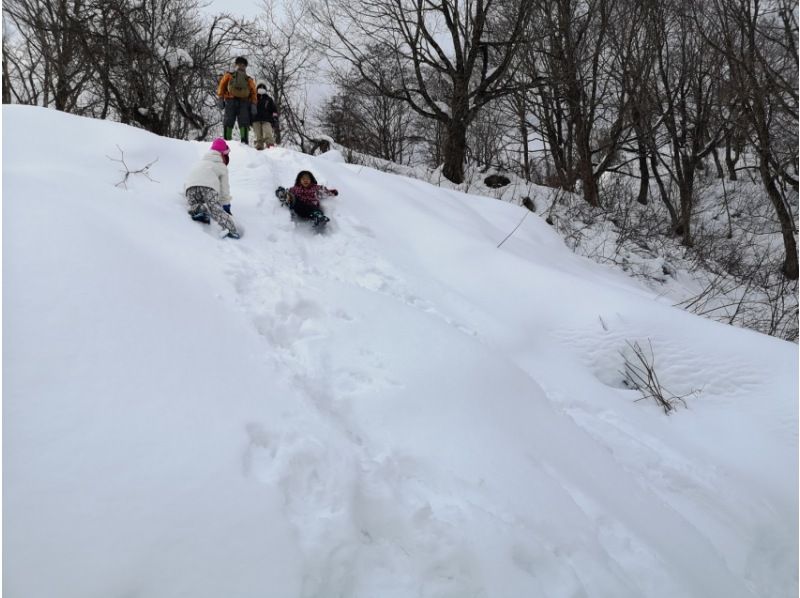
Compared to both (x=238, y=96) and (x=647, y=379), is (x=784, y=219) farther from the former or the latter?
(x=238, y=96)

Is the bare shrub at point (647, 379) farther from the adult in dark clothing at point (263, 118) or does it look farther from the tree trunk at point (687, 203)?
the tree trunk at point (687, 203)

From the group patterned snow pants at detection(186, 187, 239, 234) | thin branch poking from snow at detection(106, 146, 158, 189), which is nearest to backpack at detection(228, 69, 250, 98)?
thin branch poking from snow at detection(106, 146, 158, 189)

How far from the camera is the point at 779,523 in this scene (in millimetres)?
1847

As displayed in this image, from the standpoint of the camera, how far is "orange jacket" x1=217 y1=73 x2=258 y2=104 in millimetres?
6184

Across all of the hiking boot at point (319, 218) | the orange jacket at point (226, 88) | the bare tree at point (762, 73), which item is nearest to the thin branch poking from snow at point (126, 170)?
the hiking boot at point (319, 218)

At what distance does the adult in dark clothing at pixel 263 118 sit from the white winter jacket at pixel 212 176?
2.58 metres

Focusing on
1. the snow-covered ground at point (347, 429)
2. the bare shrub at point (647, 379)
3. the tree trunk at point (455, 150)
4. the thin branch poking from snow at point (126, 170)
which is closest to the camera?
the snow-covered ground at point (347, 429)

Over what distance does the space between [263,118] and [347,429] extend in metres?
6.20

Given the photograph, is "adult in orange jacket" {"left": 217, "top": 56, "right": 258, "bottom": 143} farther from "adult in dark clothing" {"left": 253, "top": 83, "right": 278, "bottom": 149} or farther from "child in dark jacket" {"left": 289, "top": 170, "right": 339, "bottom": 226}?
"child in dark jacket" {"left": 289, "top": 170, "right": 339, "bottom": 226}

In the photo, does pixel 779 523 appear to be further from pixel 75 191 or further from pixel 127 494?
pixel 75 191

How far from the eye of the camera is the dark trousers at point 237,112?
633cm

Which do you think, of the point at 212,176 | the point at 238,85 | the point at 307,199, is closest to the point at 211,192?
the point at 212,176

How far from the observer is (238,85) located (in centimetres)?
621

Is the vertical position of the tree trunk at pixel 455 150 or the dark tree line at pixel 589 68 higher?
the dark tree line at pixel 589 68
